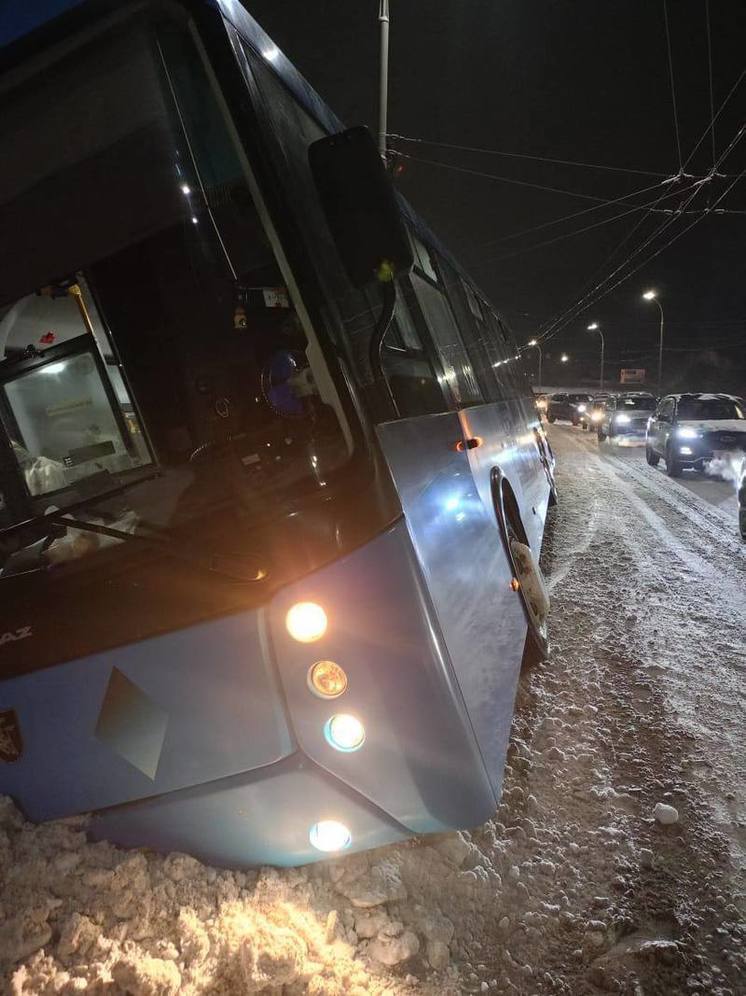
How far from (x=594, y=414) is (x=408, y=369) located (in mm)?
27323

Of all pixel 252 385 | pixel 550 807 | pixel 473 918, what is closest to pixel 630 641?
pixel 550 807

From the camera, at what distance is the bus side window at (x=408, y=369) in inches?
89.9

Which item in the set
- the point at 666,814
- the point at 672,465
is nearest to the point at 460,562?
the point at 666,814

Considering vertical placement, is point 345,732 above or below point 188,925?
above

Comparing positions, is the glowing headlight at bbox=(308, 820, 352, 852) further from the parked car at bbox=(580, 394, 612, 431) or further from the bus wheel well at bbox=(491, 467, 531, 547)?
the parked car at bbox=(580, 394, 612, 431)

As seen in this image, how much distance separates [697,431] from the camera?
39.3 ft

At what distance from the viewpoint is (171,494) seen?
1.95 metres

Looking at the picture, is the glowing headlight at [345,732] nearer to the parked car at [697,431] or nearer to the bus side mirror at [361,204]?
the bus side mirror at [361,204]

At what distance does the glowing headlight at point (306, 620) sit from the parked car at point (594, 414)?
24.5 m

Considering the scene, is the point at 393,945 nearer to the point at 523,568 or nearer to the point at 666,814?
the point at 666,814

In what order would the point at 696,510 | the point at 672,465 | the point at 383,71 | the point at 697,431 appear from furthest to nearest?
the point at 672,465 < the point at 697,431 < the point at 383,71 < the point at 696,510

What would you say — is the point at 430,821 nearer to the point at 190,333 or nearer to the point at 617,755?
the point at 617,755

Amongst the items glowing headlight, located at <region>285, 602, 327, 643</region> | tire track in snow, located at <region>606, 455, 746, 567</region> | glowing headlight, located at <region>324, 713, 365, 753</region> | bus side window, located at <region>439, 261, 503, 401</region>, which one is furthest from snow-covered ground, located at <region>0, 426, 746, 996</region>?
tire track in snow, located at <region>606, 455, 746, 567</region>

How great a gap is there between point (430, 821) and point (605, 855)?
1.08 m
